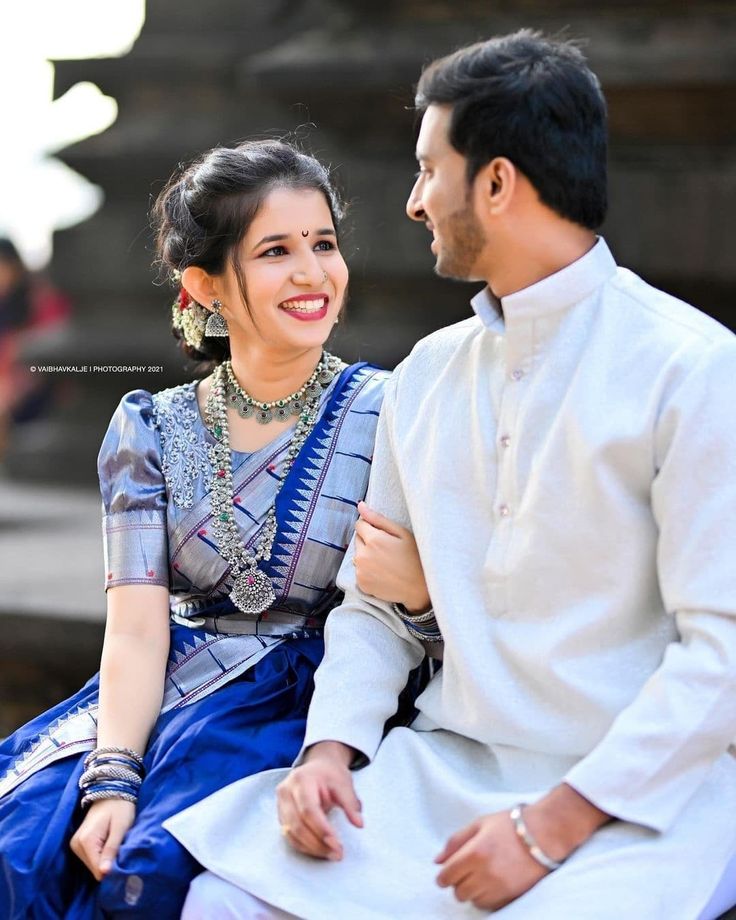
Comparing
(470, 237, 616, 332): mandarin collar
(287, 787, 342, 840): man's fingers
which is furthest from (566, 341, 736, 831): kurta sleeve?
(287, 787, 342, 840): man's fingers

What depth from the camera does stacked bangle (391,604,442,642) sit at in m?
2.06

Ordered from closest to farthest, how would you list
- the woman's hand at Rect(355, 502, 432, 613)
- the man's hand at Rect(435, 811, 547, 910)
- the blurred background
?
the man's hand at Rect(435, 811, 547, 910) < the woman's hand at Rect(355, 502, 432, 613) < the blurred background

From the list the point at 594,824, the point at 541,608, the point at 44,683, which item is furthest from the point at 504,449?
the point at 44,683

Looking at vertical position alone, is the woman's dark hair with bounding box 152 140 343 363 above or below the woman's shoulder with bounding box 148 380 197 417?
above

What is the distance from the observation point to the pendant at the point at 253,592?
2.26 meters

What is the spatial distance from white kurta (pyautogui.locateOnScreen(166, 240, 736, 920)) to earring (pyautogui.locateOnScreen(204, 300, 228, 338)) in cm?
53

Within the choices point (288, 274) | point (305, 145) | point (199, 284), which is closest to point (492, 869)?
point (288, 274)

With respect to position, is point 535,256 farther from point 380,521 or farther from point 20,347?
point 20,347

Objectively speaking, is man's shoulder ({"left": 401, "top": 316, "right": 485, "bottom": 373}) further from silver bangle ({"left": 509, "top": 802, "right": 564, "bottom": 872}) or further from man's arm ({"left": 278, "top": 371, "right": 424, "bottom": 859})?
silver bangle ({"left": 509, "top": 802, "right": 564, "bottom": 872})

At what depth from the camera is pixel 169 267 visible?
8.18 feet

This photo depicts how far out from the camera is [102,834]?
1980 mm

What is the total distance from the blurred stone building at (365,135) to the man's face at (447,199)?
1.79 m

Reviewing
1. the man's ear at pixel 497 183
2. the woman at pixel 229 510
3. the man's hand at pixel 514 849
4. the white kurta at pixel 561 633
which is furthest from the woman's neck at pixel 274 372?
the man's hand at pixel 514 849

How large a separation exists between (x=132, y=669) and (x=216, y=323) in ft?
2.10
